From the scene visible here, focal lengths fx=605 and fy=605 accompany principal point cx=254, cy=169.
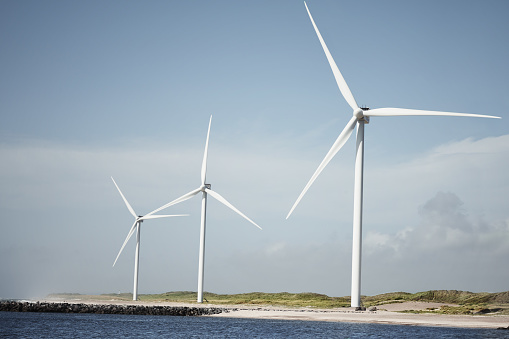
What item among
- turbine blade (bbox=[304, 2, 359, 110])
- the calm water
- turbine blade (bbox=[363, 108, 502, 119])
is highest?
turbine blade (bbox=[304, 2, 359, 110])

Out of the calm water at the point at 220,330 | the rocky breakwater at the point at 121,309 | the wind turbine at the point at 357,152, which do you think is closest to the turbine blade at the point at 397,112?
the wind turbine at the point at 357,152

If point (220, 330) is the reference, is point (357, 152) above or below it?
above

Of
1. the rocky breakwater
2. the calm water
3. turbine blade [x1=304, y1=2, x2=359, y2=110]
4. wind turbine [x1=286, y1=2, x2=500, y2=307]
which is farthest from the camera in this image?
the rocky breakwater

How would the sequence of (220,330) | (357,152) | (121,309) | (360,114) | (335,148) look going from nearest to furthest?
(220,330) → (335,148) → (357,152) → (360,114) → (121,309)

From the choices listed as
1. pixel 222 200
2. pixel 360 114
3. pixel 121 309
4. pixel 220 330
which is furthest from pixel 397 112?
pixel 121 309

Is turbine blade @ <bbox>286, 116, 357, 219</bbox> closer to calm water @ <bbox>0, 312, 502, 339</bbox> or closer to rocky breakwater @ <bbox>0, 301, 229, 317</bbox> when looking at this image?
calm water @ <bbox>0, 312, 502, 339</bbox>

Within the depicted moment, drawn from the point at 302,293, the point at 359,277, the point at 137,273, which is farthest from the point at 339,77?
the point at 302,293

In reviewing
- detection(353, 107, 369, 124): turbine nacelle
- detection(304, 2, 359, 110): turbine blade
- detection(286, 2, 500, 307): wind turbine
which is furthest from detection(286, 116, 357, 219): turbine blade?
detection(304, 2, 359, 110): turbine blade

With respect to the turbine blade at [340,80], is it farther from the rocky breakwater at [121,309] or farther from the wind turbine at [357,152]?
the rocky breakwater at [121,309]

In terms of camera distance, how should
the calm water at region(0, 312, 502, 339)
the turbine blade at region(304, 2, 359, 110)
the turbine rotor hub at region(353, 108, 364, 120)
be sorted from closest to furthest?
the calm water at region(0, 312, 502, 339) → the turbine rotor hub at region(353, 108, 364, 120) → the turbine blade at region(304, 2, 359, 110)

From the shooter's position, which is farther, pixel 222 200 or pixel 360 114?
pixel 222 200

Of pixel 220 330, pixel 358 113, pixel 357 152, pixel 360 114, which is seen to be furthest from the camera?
pixel 360 114

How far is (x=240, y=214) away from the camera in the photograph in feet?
278

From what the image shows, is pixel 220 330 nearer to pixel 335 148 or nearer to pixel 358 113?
pixel 335 148
